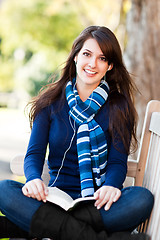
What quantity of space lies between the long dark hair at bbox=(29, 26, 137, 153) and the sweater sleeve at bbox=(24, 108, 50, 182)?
0.06 meters

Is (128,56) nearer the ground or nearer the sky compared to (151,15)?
nearer the ground

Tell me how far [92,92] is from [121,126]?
0.87ft

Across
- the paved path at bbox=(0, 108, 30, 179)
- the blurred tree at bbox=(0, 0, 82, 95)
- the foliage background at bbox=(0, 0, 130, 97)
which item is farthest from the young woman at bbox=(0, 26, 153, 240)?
the blurred tree at bbox=(0, 0, 82, 95)

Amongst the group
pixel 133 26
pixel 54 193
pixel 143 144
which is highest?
pixel 133 26

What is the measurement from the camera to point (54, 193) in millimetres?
1784

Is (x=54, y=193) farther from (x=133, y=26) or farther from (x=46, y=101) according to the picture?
(x=133, y=26)

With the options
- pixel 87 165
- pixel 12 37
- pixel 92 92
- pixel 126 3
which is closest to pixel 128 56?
pixel 126 3

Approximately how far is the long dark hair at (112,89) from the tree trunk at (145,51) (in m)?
1.96

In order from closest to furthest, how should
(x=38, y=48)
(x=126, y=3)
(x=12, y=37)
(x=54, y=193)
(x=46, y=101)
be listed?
(x=54, y=193), (x=46, y=101), (x=126, y=3), (x=12, y=37), (x=38, y=48)

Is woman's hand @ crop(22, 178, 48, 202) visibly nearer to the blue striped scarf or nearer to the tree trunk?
the blue striped scarf

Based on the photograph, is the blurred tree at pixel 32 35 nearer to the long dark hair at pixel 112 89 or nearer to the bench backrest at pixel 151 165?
the long dark hair at pixel 112 89

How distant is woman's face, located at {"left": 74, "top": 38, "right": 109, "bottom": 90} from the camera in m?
Answer: 2.06

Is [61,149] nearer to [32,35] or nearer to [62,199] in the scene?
[62,199]

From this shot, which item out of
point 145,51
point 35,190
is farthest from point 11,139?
point 35,190
